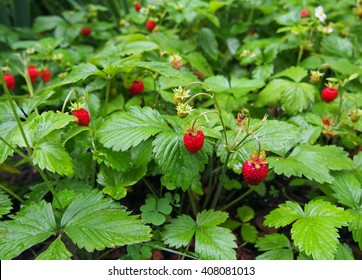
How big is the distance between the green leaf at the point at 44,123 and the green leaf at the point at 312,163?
746 millimetres

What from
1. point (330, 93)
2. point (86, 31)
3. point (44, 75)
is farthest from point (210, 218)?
point (86, 31)

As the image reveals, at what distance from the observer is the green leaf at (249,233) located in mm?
1557

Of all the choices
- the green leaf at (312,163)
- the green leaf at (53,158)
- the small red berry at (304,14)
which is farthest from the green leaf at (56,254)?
the small red berry at (304,14)

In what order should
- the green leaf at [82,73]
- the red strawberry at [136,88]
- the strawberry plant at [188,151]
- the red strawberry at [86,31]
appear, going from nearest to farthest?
the strawberry plant at [188,151] → the green leaf at [82,73] → the red strawberry at [136,88] → the red strawberry at [86,31]

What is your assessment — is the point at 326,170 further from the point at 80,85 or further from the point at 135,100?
the point at 80,85

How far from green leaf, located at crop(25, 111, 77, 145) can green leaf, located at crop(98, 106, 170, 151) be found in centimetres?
13

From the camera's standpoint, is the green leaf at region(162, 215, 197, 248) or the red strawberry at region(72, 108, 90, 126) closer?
the green leaf at region(162, 215, 197, 248)

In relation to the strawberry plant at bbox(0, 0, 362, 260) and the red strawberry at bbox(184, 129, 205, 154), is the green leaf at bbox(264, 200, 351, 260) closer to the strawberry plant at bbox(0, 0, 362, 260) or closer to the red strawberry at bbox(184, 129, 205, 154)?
the strawberry plant at bbox(0, 0, 362, 260)

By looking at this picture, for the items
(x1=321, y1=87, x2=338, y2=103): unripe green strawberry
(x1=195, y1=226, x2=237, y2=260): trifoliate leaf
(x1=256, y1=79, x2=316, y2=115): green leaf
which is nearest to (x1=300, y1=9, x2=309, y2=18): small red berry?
(x1=256, y1=79, x2=316, y2=115): green leaf

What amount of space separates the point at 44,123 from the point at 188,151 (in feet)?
1.67

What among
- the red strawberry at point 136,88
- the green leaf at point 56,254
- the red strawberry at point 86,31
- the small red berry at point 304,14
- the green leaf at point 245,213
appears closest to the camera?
the green leaf at point 56,254

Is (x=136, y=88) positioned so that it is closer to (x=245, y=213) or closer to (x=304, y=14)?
(x=245, y=213)

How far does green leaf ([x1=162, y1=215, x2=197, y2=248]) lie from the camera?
4.10 feet

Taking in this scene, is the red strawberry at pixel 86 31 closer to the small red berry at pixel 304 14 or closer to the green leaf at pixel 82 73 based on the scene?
the green leaf at pixel 82 73
